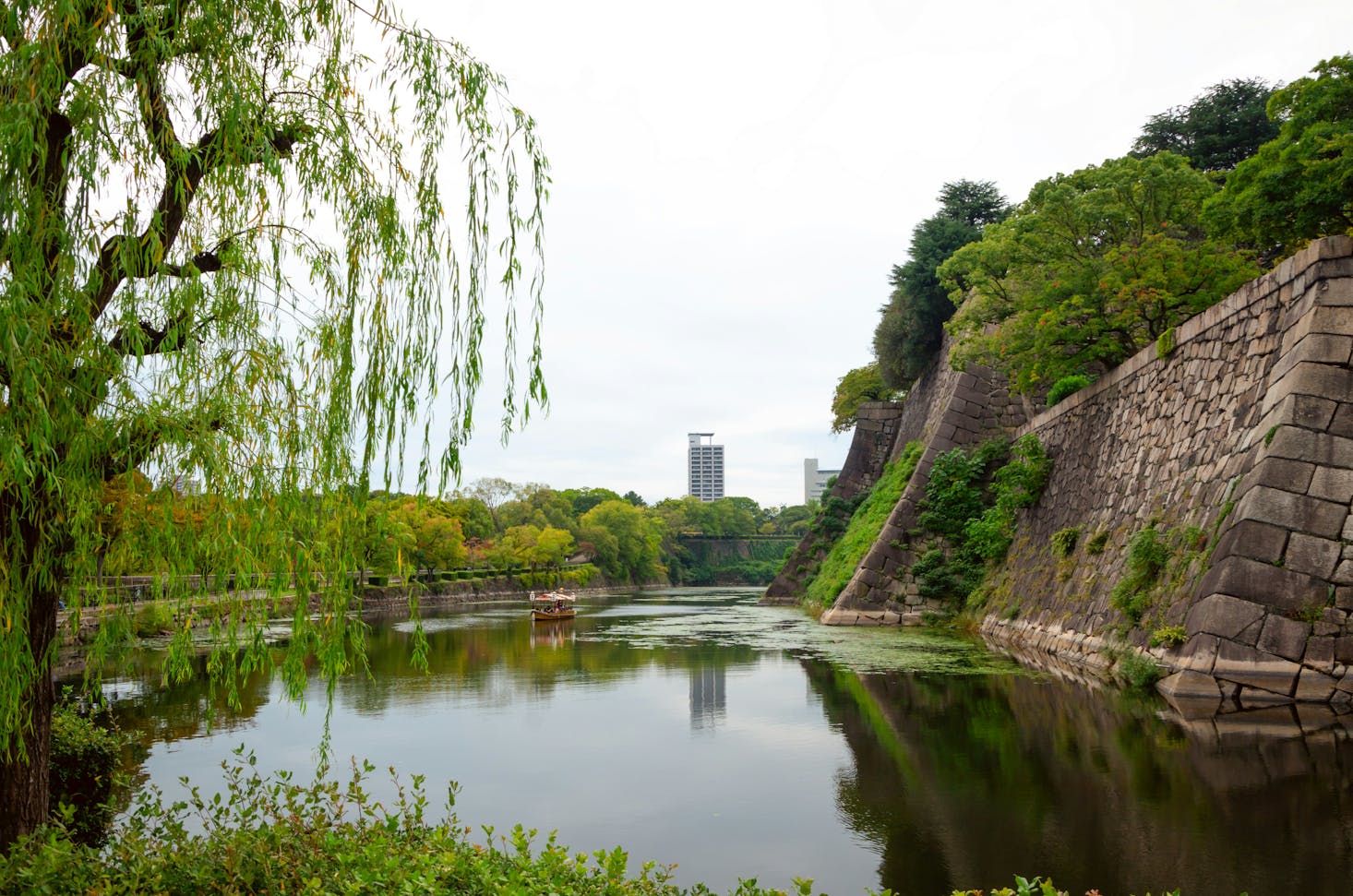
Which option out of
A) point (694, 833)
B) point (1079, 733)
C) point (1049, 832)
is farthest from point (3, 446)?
point (1079, 733)

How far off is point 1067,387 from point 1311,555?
486 inches

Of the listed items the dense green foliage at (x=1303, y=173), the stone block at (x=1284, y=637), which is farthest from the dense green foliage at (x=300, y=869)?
the dense green foliage at (x=1303, y=173)

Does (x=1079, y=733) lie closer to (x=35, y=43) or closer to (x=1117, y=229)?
(x=35, y=43)

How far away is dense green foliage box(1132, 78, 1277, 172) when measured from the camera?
29266 mm

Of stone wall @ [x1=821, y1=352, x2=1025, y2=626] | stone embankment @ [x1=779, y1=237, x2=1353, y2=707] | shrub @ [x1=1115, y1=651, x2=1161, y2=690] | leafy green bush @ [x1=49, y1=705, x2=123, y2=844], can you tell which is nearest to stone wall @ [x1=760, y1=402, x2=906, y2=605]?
stone wall @ [x1=821, y1=352, x2=1025, y2=626]

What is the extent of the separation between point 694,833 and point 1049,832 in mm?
2570

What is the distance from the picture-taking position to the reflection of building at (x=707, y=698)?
1186 centimetres

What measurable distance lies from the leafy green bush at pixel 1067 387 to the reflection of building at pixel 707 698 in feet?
37.7

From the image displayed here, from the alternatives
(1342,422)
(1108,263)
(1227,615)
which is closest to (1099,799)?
(1227,615)

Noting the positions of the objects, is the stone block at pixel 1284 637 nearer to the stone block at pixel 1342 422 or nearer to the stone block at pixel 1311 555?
the stone block at pixel 1311 555

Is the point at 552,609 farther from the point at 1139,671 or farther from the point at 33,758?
the point at 33,758

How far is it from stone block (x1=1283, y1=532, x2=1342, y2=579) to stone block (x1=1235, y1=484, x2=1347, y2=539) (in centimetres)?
9

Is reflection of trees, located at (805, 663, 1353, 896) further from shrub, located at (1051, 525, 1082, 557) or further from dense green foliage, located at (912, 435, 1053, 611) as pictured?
dense green foliage, located at (912, 435, 1053, 611)

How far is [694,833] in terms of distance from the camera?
6.98 metres
